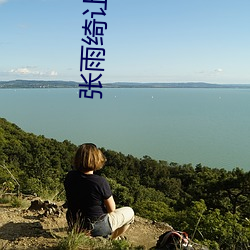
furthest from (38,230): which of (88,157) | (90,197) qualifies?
(88,157)

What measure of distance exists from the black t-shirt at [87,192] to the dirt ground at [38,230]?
39cm

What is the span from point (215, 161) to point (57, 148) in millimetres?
16042

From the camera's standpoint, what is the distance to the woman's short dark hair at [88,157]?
304 cm

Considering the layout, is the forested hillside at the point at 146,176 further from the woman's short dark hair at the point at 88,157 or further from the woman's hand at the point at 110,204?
the woman's short dark hair at the point at 88,157

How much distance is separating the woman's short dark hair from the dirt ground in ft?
2.40

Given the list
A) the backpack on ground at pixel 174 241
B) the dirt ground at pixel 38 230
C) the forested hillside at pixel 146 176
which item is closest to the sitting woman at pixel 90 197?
the dirt ground at pixel 38 230

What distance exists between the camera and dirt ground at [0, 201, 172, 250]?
3.13 m

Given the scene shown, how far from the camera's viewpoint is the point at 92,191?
3.09 metres

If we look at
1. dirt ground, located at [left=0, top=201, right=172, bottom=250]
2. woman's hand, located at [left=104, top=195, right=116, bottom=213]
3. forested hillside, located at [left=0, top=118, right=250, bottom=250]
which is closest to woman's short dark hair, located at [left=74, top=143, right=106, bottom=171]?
woman's hand, located at [left=104, top=195, right=116, bottom=213]

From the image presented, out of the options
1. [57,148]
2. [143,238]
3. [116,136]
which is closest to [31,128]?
[116,136]

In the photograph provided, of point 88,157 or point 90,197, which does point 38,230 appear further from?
point 88,157

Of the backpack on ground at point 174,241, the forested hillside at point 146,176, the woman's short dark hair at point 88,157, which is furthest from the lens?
the forested hillside at point 146,176

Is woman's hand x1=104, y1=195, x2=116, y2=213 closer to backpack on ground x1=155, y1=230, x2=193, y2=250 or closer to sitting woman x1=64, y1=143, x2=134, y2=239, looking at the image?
sitting woman x1=64, y1=143, x2=134, y2=239

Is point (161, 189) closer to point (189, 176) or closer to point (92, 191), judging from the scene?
point (189, 176)
